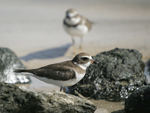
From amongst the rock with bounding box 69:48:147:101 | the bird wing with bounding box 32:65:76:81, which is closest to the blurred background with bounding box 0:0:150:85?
the rock with bounding box 69:48:147:101

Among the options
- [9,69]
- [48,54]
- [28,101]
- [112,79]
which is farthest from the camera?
[48,54]

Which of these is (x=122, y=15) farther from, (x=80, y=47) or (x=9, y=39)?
(x=9, y=39)

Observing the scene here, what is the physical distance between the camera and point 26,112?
4.46 metres

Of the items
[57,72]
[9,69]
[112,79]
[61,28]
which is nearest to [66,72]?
[57,72]

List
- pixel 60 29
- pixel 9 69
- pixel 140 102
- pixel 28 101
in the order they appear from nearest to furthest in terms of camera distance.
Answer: pixel 28 101
pixel 140 102
pixel 9 69
pixel 60 29

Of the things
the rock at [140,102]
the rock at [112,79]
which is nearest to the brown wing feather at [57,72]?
the rock at [112,79]

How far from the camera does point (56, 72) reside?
5168 mm

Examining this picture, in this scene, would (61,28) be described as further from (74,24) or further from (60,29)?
(74,24)

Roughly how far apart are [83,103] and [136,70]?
2.13 meters

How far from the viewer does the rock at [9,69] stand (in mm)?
7078

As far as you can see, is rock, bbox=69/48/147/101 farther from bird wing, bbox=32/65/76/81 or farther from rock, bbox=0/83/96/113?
rock, bbox=0/83/96/113

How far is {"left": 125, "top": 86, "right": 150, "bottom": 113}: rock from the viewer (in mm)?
4674

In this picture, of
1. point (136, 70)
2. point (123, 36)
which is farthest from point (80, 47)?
point (136, 70)

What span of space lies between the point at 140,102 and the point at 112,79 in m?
1.35
